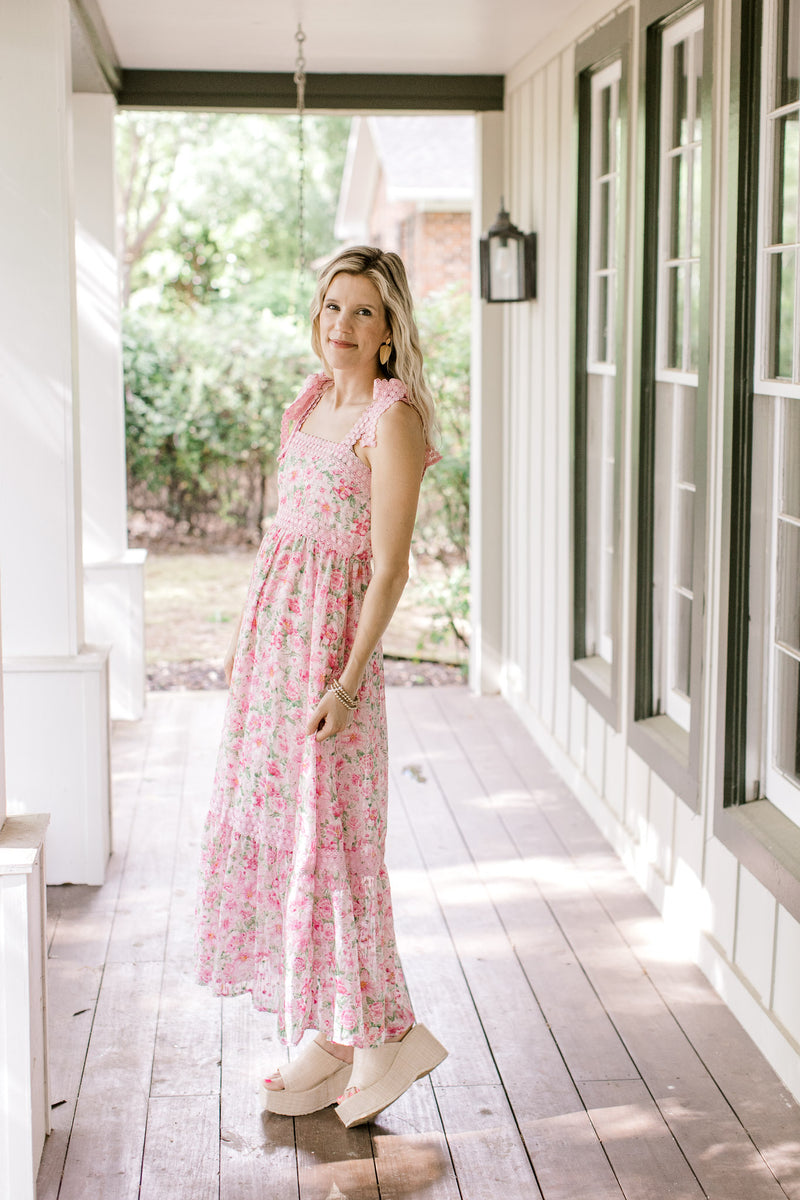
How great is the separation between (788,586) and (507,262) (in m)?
3.16

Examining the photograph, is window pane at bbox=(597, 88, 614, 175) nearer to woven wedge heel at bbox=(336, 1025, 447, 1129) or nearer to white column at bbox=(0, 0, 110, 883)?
white column at bbox=(0, 0, 110, 883)

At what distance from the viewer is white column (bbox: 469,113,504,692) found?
661cm

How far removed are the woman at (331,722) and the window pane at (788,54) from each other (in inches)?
44.5

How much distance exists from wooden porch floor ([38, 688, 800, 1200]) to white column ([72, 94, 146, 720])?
1.50 meters

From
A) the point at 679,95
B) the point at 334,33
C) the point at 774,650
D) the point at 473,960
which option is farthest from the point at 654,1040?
the point at 334,33

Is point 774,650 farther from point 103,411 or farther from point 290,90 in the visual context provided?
point 290,90

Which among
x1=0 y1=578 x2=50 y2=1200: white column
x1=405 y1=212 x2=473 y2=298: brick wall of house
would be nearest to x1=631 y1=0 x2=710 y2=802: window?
x1=0 y1=578 x2=50 y2=1200: white column

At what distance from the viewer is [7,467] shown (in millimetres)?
4078

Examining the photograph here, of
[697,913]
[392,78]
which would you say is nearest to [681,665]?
[697,913]

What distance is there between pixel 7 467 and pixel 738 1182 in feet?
9.30

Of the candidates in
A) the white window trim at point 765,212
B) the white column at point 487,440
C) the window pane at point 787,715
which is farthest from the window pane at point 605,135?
the window pane at point 787,715

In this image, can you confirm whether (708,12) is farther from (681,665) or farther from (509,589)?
(509,589)

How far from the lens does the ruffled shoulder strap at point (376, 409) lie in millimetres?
2719

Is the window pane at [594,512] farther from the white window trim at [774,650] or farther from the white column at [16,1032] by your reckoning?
the white column at [16,1032]
